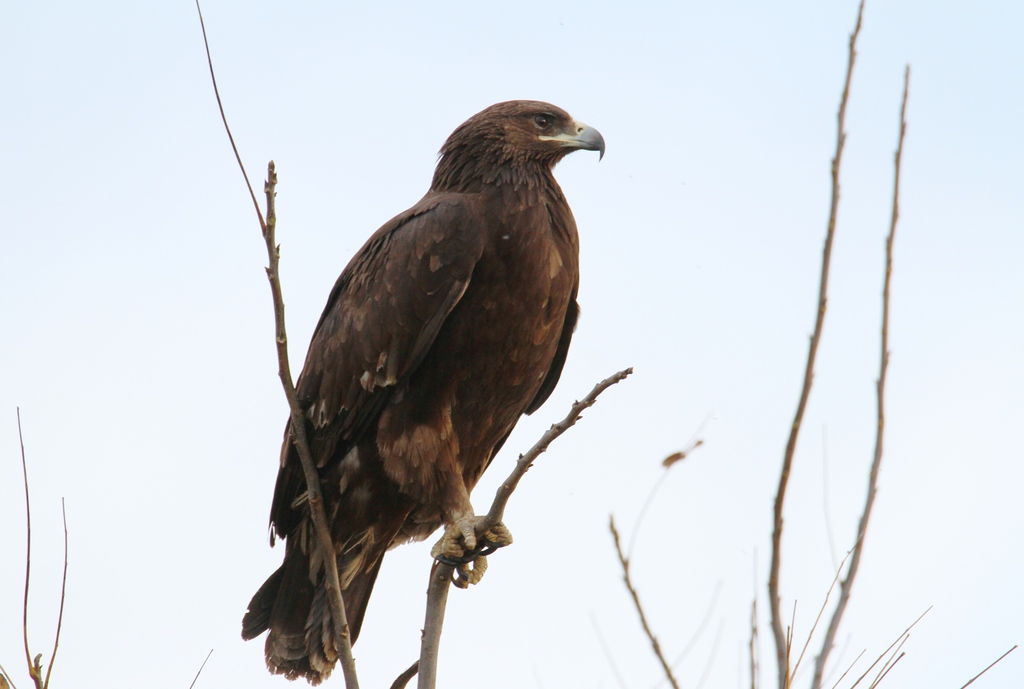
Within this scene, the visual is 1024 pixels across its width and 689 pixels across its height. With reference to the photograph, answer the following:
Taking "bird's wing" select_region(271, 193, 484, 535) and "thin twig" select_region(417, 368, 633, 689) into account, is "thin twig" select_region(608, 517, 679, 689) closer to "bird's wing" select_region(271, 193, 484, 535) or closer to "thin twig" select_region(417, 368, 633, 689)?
"thin twig" select_region(417, 368, 633, 689)

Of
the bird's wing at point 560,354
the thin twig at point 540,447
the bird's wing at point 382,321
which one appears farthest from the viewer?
the bird's wing at point 560,354

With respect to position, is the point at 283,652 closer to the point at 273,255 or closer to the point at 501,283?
the point at 501,283

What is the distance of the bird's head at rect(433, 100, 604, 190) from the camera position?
5.16 m

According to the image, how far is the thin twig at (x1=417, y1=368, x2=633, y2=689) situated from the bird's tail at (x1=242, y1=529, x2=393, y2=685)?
1132 millimetres

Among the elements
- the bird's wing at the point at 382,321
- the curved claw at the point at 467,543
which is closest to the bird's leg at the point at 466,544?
the curved claw at the point at 467,543

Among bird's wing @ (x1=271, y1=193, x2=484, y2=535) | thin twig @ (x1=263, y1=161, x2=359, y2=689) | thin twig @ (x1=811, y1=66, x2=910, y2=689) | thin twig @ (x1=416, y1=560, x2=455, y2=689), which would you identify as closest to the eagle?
bird's wing @ (x1=271, y1=193, x2=484, y2=535)

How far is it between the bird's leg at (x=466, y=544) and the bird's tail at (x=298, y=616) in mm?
710

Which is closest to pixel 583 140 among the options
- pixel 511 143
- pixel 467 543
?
pixel 511 143

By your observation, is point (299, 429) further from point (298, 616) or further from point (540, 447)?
point (298, 616)

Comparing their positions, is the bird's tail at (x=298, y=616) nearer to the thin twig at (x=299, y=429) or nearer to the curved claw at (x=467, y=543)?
the curved claw at (x=467, y=543)

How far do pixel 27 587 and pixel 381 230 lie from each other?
8.36ft

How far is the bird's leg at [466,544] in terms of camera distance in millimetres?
4457

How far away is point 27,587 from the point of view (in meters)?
2.91

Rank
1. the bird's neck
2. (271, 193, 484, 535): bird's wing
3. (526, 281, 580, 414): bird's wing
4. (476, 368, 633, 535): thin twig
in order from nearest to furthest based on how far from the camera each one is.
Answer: (476, 368, 633, 535): thin twig, (271, 193, 484, 535): bird's wing, the bird's neck, (526, 281, 580, 414): bird's wing
